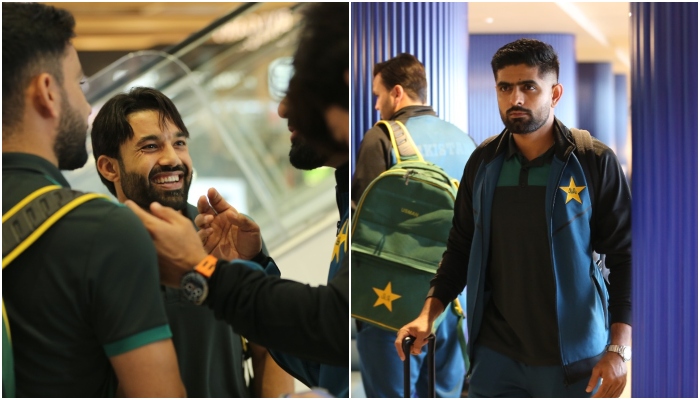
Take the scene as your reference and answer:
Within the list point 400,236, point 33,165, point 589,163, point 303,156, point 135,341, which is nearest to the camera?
point 135,341

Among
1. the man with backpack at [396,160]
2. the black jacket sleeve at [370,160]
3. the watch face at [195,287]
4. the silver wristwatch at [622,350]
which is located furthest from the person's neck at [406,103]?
the silver wristwatch at [622,350]

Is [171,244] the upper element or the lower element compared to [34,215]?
lower

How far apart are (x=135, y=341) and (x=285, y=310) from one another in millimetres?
485

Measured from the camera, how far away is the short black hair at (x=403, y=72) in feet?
10.7

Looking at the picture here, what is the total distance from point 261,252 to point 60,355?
724mm

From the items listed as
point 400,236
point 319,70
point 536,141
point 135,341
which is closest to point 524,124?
point 536,141

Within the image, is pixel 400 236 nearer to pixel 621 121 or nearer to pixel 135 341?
pixel 621 121

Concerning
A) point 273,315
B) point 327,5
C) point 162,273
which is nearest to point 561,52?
point 327,5

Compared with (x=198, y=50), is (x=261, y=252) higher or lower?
lower

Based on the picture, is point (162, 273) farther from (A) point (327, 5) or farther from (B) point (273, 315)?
(A) point (327, 5)

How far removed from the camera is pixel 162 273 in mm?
2857

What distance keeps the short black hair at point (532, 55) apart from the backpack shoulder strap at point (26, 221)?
1.43 metres

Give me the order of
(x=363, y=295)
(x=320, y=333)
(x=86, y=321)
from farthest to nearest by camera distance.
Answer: (x=363, y=295) → (x=320, y=333) → (x=86, y=321)

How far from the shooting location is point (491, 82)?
3.12 meters
